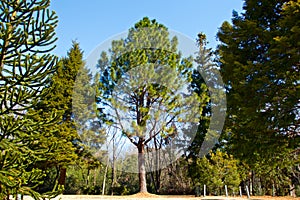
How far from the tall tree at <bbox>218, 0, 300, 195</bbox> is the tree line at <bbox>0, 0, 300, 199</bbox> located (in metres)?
0.03

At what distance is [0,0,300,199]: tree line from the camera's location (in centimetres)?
382

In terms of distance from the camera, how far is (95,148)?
22.8 m

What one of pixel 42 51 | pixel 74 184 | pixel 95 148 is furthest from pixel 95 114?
pixel 74 184

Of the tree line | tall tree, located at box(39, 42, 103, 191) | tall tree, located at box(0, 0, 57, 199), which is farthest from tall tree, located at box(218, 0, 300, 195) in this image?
tall tree, located at box(39, 42, 103, 191)

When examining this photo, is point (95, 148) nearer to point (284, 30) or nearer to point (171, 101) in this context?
point (171, 101)

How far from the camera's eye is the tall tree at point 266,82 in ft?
22.5

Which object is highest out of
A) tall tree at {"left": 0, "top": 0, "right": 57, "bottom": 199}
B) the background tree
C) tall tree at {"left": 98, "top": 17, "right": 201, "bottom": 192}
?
tall tree at {"left": 98, "top": 17, "right": 201, "bottom": 192}

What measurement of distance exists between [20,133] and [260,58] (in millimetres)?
7474

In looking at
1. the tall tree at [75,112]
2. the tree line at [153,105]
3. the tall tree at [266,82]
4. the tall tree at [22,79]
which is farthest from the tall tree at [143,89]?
the tall tree at [22,79]

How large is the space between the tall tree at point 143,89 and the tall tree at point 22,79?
11064 mm

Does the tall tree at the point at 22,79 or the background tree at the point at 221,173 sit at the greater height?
the tall tree at the point at 22,79

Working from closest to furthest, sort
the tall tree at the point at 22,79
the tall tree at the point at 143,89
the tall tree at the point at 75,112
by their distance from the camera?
the tall tree at the point at 22,79 < the tall tree at the point at 143,89 < the tall tree at the point at 75,112

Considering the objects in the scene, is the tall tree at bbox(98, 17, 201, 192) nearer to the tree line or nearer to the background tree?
the tree line

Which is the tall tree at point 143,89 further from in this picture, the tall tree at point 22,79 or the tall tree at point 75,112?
the tall tree at point 22,79
